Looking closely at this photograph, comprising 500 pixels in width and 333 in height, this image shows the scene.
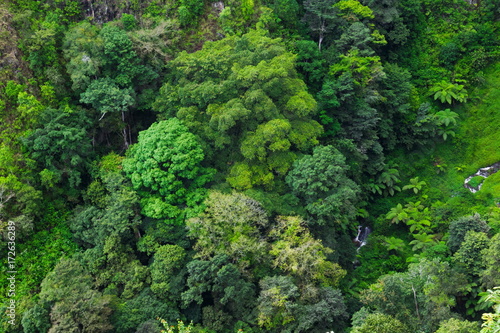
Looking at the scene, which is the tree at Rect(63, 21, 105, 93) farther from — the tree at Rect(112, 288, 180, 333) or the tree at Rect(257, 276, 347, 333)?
the tree at Rect(257, 276, 347, 333)

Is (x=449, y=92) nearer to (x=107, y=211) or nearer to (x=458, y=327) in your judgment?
(x=458, y=327)

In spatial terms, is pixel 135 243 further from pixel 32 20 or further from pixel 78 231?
pixel 32 20

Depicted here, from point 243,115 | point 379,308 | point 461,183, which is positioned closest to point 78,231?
point 243,115

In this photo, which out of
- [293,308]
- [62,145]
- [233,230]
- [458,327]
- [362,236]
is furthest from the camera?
[362,236]

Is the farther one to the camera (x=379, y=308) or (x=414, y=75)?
(x=414, y=75)

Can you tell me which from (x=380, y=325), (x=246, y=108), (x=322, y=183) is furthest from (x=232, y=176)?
(x=380, y=325)
